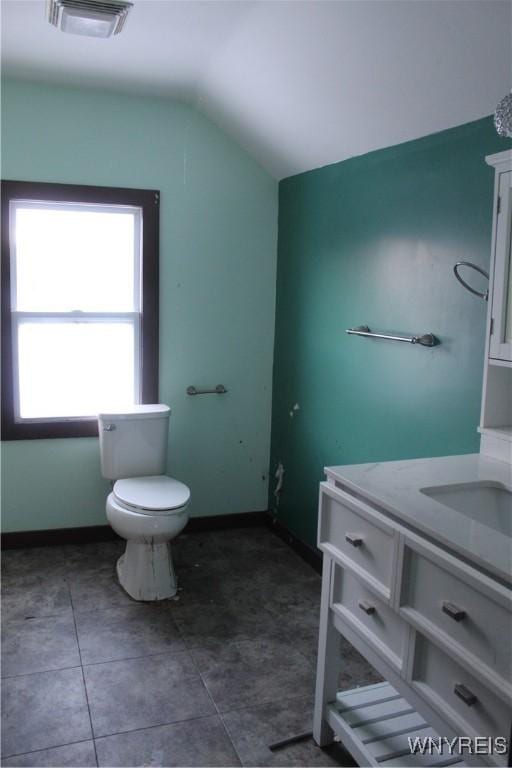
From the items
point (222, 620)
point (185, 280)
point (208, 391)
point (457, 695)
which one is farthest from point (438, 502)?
point (185, 280)

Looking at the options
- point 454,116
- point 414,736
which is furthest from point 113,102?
point 414,736

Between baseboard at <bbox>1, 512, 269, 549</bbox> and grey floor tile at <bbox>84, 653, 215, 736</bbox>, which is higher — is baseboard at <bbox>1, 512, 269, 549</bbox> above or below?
above

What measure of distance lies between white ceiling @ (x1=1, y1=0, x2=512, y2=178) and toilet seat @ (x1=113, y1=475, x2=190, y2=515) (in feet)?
5.50

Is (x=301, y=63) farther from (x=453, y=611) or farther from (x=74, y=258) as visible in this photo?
(x=453, y=611)

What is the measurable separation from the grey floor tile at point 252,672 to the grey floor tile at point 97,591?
546 millimetres

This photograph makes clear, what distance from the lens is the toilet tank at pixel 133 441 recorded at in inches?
128

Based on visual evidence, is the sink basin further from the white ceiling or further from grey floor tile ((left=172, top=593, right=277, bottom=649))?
grey floor tile ((left=172, top=593, right=277, bottom=649))

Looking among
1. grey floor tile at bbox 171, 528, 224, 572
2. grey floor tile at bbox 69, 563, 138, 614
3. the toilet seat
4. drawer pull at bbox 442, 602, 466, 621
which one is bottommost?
grey floor tile at bbox 69, 563, 138, 614

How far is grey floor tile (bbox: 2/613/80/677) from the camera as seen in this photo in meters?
2.46

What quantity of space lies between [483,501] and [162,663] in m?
1.38

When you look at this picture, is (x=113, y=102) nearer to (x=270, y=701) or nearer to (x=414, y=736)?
(x=270, y=701)

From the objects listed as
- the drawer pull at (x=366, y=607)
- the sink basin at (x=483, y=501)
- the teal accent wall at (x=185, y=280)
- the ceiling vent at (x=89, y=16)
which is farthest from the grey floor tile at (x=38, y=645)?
the ceiling vent at (x=89, y=16)

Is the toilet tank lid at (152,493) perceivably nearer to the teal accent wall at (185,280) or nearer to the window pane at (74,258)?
the teal accent wall at (185,280)

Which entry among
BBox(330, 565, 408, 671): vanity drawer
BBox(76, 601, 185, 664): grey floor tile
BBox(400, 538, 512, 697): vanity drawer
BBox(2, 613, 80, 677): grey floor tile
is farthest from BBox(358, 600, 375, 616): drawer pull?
BBox(2, 613, 80, 677): grey floor tile
